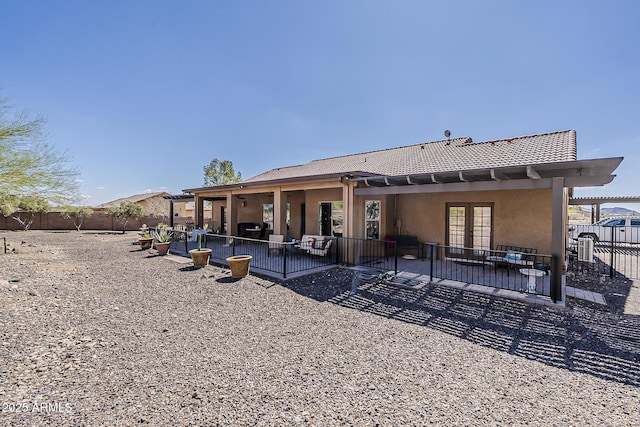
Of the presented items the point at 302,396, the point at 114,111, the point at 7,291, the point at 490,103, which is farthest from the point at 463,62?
the point at 114,111

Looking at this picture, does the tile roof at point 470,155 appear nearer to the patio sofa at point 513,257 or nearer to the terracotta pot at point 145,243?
the patio sofa at point 513,257

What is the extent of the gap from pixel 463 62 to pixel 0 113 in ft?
59.6

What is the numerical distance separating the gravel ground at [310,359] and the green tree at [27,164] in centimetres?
666

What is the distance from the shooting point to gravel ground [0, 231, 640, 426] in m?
2.60

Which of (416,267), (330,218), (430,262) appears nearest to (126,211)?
(330,218)

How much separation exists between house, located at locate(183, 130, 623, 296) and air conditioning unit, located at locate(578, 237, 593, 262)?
124 cm

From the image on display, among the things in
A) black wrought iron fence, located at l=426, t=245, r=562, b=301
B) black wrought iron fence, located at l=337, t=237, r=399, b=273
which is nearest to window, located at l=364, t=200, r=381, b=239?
black wrought iron fence, located at l=337, t=237, r=399, b=273

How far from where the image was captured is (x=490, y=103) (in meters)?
13.2

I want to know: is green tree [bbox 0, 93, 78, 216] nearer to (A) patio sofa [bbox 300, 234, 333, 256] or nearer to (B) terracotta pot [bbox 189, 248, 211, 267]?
(B) terracotta pot [bbox 189, 248, 211, 267]

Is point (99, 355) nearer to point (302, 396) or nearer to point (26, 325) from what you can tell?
point (26, 325)

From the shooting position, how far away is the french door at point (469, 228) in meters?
9.74

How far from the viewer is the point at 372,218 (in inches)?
448

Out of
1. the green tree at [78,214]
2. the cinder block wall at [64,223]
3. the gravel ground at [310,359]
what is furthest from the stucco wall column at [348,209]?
the green tree at [78,214]

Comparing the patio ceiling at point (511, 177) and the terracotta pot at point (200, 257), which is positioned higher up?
the patio ceiling at point (511, 177)
